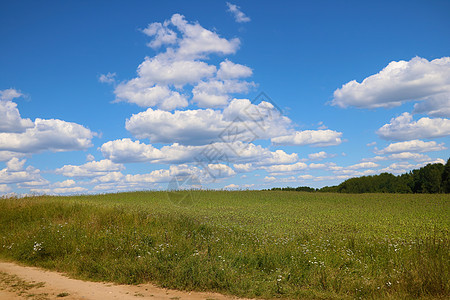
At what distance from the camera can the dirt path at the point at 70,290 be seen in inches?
311

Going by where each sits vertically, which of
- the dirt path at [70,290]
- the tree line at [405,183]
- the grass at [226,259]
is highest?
the tree line at [405,183]

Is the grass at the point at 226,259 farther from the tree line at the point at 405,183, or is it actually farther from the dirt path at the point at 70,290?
the tree line at the point at 405,183

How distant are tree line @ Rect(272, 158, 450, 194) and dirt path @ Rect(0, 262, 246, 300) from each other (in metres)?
52.3

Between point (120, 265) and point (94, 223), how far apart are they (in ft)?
17.8

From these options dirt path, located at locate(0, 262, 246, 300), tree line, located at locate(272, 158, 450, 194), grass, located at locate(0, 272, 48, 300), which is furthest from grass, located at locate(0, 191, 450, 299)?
tree line, located at locate(272, 158, 450, 194)

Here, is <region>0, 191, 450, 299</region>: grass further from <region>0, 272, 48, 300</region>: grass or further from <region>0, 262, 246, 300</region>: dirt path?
<region>0, 272, 48, 300</region>: grass

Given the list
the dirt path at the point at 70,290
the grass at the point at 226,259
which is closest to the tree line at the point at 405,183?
the grass at the point at 226,259

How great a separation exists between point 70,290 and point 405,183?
259 feet

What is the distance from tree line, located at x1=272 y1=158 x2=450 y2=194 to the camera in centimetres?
6281

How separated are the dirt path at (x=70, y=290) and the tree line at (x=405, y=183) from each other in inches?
2058

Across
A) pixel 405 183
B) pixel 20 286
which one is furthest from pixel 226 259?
pixel 405 183

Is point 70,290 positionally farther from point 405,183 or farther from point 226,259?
point 405,183

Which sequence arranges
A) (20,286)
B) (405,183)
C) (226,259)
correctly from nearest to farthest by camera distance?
1. (20,286)
2. (226,259)
3. (405,183)

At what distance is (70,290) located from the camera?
8.37m
